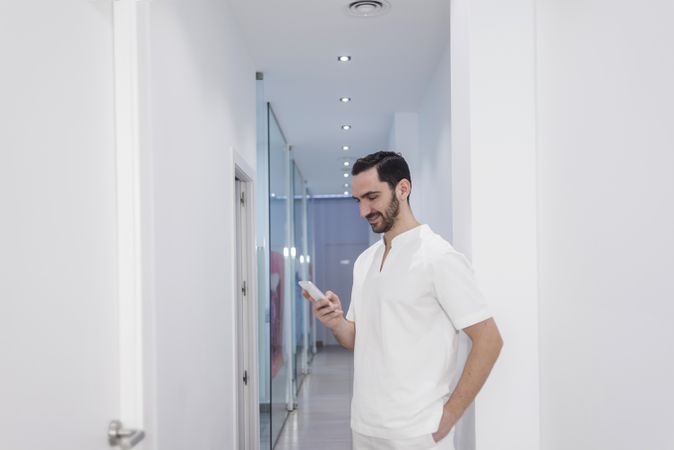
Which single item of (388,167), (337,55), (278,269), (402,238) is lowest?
(278,269)

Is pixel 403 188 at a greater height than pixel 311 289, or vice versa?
pixel 403 188

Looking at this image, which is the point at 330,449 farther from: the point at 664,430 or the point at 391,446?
the point at 664,430

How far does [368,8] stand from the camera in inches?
140

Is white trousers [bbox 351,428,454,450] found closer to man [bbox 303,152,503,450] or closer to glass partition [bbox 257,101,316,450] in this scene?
man [bbox 303,152,503,450]

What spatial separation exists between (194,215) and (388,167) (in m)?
0.91

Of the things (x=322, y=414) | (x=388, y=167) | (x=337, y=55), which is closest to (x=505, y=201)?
(x=388, y=167)

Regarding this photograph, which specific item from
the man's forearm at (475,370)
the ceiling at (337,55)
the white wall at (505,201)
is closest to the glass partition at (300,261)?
the ceiling at (337,55)

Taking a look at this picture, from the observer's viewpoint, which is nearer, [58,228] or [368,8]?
[58,228]

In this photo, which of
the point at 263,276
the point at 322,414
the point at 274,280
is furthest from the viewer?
the point at 322,414

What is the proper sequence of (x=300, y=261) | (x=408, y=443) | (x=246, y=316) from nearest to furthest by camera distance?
(x=408, y=443)
(x=246, y=316)
(x=300, y=261)

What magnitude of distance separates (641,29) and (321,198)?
12.0m

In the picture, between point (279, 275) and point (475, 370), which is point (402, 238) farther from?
point (279, 275)

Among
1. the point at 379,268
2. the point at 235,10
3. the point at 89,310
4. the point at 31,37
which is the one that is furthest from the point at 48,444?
the point at 235,10

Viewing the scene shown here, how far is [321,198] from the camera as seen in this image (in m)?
13.3
